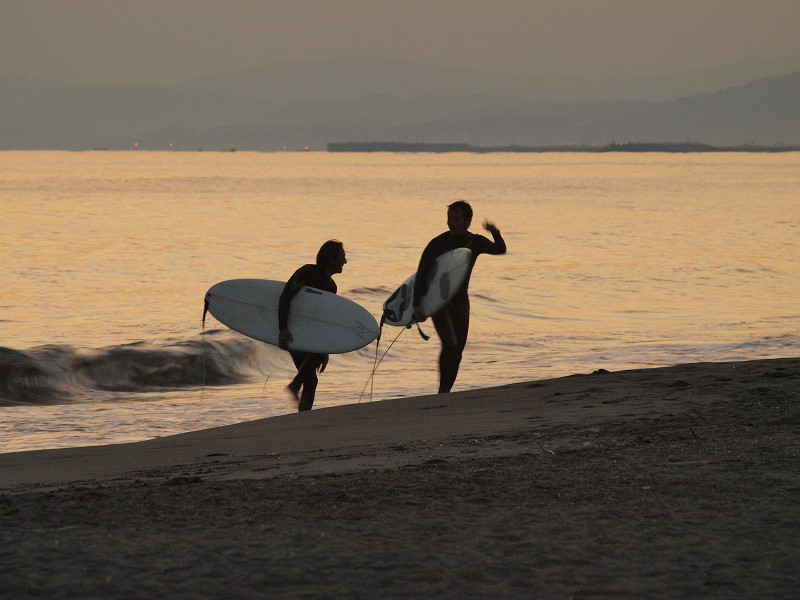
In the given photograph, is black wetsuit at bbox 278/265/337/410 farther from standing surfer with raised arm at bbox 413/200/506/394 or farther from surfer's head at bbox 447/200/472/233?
surfer's head at bbox 447/200/472/233

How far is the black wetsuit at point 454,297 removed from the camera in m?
8.16

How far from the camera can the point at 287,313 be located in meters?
8.21

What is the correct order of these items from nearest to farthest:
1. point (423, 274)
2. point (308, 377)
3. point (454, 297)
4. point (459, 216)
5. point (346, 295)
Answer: point (423, 274) < point (459, 216) < point (454, 297) < point (308, 377) < point (346, 295)

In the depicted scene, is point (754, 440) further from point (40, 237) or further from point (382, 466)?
point (40, 237)

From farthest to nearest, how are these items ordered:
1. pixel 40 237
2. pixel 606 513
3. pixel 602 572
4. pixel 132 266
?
pixel 40 237
pixel 132 266
pixel 606 513
pixel 602 572

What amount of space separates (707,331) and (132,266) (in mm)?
17524

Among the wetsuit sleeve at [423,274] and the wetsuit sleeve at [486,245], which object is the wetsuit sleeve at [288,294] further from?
the wetsuit sleeve at [486,245]

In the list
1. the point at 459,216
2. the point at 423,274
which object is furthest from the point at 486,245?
the point at 423,274

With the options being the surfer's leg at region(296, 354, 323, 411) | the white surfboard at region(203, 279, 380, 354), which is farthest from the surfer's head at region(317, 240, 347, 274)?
the surfer's leg at region(296, 354, 323, 411)

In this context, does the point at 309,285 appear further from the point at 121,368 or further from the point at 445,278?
the point at 121,368

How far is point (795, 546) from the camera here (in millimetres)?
3625

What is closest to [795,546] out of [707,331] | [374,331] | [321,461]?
[321,461]

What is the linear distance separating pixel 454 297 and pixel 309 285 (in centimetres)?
124

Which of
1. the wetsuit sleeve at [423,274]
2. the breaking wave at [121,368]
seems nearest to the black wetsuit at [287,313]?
the wetsuit sleeve at [423,274]
